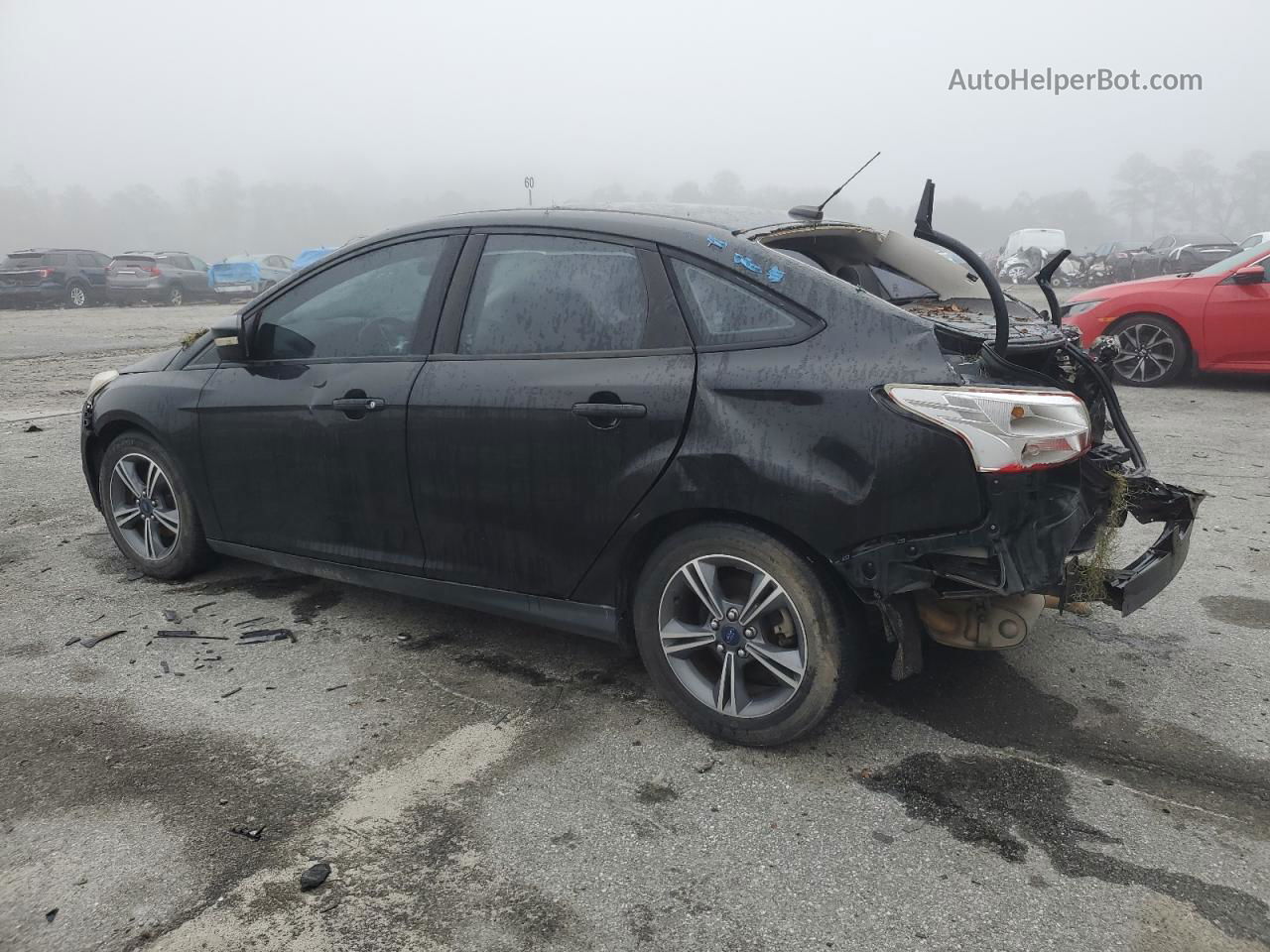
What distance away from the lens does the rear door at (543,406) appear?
10.3 feet

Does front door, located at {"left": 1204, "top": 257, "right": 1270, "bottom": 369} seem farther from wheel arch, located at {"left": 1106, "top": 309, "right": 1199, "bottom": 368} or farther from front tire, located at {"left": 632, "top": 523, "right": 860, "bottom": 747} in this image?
front tire, located at {"left": 632, "top": 523, "right": 860, "bottom": 747}

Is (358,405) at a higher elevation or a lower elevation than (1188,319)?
lower

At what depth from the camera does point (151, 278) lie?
2750 cm

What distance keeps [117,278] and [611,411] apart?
28.0 metres

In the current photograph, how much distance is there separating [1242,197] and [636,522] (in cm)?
15620

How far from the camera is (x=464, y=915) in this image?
7.86ft

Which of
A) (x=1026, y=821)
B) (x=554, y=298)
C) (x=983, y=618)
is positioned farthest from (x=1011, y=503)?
(x=554, y=298)

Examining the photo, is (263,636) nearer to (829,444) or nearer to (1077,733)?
(829,444)

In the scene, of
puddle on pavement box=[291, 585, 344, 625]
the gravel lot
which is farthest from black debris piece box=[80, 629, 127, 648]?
puddle on pavement box=[291, 585, 344, 625]

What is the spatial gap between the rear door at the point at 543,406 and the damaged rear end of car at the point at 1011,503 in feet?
1.86

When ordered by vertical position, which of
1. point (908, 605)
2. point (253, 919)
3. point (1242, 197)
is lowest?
point (253, 919)

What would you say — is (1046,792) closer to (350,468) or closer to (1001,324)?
(1001,324)

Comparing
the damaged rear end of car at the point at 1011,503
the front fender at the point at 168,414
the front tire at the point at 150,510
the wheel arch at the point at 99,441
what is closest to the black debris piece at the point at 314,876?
the damaged rear end of car at the point at 1011,503

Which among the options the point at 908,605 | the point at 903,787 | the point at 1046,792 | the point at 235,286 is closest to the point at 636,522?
the point at 908,605
